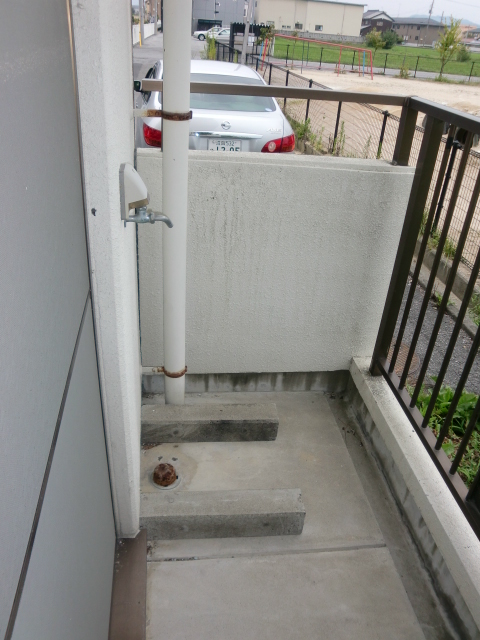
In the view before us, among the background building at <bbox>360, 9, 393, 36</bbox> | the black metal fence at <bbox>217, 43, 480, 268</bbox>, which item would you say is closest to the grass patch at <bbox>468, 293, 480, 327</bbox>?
the black metal fence at <bbox>217, 43, 480, 268</bbox>

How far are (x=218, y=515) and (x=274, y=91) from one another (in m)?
1.77

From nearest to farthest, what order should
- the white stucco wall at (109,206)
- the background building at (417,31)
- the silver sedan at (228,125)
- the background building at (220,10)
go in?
the white stucco wall at (109,206) → the silver sedan at (228,125) → the background building at (220,10) → the background building at (417,31)

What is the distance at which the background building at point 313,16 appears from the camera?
59.7 m

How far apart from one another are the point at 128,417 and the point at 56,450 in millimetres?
768

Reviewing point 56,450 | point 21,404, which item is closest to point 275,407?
point 56,450

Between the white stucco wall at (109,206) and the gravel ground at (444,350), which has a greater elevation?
the white stucco wall at (109,206)

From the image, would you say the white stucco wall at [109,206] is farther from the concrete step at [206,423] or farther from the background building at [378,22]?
the background building at [378,22]

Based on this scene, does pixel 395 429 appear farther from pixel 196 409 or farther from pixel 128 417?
pixel 128 417

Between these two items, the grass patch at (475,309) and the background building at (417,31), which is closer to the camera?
the grass patch at (475,309)

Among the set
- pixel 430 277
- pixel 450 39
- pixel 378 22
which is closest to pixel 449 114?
pixel 430 277

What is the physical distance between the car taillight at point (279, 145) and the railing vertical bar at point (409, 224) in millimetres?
3494

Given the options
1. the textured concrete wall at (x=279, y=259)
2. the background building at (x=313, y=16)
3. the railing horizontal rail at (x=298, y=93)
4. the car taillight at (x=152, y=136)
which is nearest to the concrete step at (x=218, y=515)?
the textured concrete wall at (x=279, y=259)

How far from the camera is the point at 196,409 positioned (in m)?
2.42

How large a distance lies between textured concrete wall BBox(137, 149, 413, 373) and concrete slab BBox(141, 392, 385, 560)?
0.34 meters
